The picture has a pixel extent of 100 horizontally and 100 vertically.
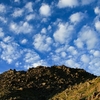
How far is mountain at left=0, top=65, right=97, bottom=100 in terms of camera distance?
7038cm

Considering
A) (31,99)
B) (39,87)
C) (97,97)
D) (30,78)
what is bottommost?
(97,97)

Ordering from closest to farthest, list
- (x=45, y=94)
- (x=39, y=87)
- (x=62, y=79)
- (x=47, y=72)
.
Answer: (x=45, y=94)
(x=39, y=87)
(x=62, y=79)
(x=47, y=72)

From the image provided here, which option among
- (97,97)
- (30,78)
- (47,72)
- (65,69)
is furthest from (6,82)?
(97,97)

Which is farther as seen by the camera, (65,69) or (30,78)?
(65,69)

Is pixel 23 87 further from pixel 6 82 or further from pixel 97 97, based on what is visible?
pixel 97 97

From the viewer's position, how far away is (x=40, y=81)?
82.3 m

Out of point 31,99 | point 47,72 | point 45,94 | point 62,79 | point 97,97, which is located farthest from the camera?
point 47,72

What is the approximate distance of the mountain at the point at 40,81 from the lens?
231 feet

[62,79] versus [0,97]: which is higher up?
[62,79]

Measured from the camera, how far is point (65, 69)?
93000 millimetres

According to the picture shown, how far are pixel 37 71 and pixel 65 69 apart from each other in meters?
9.20

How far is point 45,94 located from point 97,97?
35.5 metres

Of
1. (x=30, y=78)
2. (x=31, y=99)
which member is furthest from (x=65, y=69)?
(x=31, y=99)

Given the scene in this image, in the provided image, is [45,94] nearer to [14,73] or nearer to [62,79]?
[62,79]
